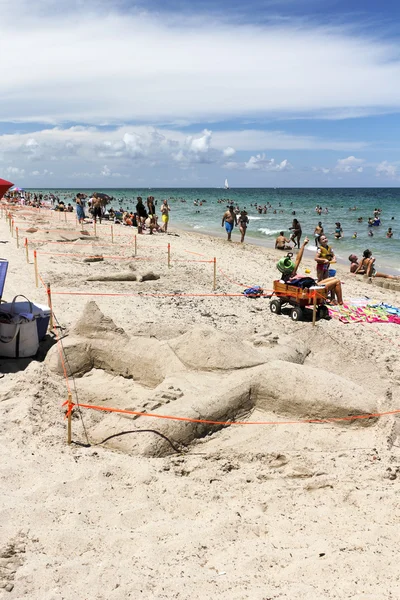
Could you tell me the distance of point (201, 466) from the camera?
4535 mm

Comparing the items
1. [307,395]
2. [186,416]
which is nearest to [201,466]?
[186,416]

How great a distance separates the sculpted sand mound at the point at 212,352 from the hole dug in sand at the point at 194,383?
0.01 metres

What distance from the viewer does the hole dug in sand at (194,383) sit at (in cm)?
493

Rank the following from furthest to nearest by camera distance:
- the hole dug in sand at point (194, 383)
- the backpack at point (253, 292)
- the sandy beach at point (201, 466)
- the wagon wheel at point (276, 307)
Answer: the backpack at point (253, 292), the wagon wheel at point (276, 307), the hole dug in sand at point (194, 383), the sandy beach at point (201, 466)

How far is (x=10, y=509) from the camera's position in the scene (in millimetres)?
3654

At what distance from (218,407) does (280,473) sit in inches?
40.0

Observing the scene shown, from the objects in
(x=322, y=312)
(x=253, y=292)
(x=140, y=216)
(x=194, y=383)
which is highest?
(x=140, y=216)

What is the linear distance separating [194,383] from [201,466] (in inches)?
47.9

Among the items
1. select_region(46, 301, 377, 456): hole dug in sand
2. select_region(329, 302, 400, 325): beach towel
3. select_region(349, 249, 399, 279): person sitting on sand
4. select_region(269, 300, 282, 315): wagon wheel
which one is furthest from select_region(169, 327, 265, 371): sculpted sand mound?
select_region(349, 249, 399, 279): person sitting on sand

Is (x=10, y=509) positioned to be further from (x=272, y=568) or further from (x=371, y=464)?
(x=371, y=464)

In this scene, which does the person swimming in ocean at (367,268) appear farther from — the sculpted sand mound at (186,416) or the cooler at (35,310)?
the cooler at (35,310)

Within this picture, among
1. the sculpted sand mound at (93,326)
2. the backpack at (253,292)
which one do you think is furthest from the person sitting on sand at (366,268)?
the sculpted sand mound at (93,326)

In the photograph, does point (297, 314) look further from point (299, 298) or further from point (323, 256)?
point (323, 256)

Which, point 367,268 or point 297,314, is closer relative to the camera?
point 297,314
